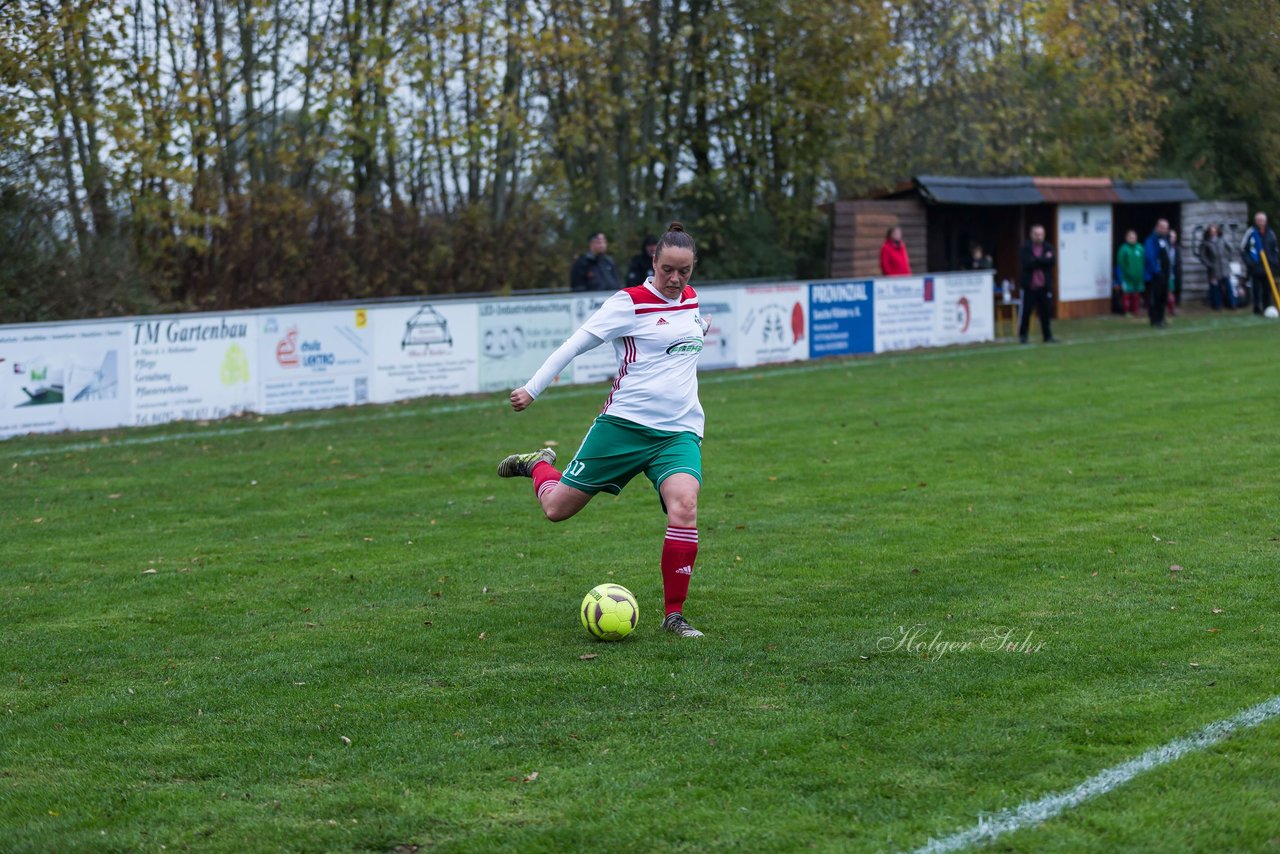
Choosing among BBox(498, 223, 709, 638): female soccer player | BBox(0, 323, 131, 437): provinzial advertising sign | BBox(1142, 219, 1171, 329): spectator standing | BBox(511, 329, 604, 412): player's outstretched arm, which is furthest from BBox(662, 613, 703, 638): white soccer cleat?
Result: BBox(1142, 219, 1171, 329): spectator standing

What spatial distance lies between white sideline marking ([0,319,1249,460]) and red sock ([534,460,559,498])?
860cm

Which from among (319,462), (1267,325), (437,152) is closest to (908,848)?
(319,462)

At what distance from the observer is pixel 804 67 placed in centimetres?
2919

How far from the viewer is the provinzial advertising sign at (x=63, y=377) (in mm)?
15664

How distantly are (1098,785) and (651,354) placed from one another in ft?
10.6

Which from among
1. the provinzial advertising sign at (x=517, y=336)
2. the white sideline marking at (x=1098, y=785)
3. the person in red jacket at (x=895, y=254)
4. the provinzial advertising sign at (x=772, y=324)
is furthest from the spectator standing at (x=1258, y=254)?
the white sideline marking at (x=1098, y=785)

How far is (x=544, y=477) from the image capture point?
7645 mm

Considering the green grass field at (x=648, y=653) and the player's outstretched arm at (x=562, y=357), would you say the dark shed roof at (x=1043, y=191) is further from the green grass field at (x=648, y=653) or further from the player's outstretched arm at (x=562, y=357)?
the player's outstretched arm at (x=562, y=357)

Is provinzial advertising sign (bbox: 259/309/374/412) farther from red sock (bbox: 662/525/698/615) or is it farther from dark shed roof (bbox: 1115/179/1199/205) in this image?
dark shed roof (bbox: 1115/179/1199/205)

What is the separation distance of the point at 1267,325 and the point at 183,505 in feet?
74.1

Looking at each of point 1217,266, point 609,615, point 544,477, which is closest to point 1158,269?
point 1217,266

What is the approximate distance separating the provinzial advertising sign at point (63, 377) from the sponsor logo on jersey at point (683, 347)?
10.7 metres

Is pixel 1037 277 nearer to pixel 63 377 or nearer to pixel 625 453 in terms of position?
pixel 63 377

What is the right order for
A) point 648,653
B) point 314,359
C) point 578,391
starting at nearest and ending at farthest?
point 648,653 → point 314,359 → point 578,391
